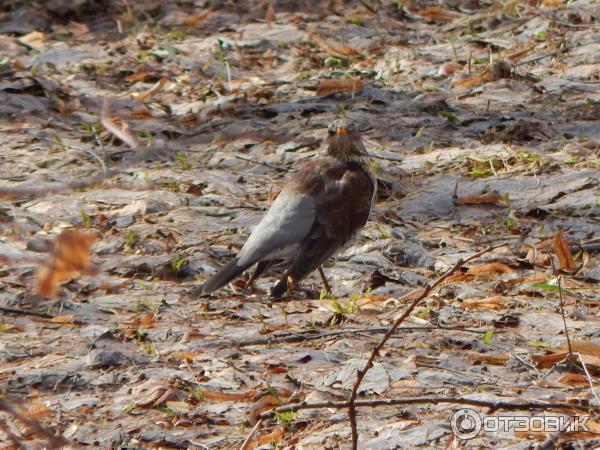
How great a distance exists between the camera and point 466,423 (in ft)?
11.5

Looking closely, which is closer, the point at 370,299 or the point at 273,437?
the point at 273,437

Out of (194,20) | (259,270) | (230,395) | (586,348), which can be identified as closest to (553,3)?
(194,20)

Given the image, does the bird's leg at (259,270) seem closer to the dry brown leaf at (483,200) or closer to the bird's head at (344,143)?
the bird's head at (344,143)

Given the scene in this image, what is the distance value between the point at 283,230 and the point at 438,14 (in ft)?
18.8

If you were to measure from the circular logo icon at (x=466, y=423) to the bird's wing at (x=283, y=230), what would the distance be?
7.32 feet

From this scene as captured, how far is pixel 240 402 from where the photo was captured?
418 cm

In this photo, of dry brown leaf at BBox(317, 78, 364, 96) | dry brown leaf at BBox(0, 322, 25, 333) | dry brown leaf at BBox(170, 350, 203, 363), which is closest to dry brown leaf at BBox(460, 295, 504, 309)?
dry brown leaf at BBox(170, 350, 203, 363)

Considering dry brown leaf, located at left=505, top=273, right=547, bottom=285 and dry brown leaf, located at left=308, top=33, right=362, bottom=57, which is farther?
dry brown leaf, located at left=308, top=33, right=362, bottom=57

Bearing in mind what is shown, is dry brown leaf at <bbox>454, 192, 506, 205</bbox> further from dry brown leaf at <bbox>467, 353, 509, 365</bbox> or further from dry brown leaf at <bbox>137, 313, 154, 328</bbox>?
dry brown leaf at <bbox>467, 353, 509, 365</bbox>

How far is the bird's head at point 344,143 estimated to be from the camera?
6645 millimetres

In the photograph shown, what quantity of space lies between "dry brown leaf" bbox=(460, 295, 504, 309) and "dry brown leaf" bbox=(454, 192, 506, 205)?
166 cm

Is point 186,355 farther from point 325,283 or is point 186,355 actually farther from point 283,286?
point 325,283

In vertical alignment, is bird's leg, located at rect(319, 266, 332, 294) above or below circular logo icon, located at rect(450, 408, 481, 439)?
below

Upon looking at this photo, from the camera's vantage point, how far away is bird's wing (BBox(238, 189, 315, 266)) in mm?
5703
